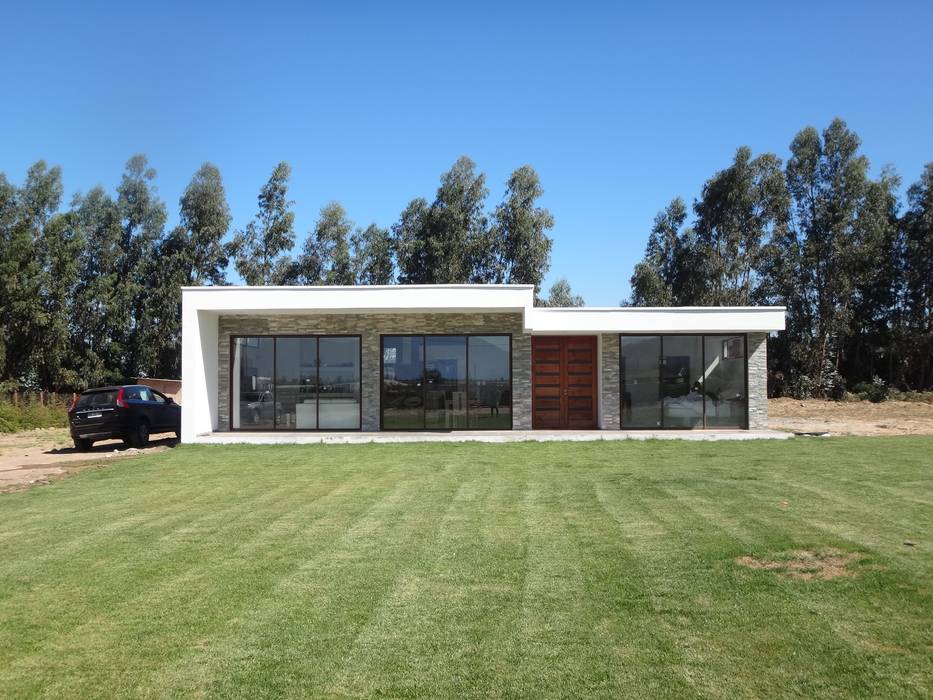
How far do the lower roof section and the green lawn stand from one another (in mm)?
7257

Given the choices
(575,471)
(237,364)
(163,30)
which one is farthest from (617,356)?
(163,30)

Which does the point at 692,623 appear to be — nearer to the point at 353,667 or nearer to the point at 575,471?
the point at 353,667

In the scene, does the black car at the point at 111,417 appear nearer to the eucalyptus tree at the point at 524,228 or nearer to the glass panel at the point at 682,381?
the glass panel at the point at 682,381

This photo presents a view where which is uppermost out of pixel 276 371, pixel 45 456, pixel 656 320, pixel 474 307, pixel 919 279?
pixel 919 279

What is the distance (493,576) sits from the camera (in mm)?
5551

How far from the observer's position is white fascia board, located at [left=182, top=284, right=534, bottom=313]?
16.6 metres

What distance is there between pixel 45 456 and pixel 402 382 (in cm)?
843

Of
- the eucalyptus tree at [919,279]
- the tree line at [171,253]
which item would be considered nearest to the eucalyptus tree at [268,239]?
the tree line at [171,253]


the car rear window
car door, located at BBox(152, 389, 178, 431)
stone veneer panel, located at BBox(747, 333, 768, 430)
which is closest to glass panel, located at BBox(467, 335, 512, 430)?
stone veneer panel, located at BBox(747, 333, 768, 430)

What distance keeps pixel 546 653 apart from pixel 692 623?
1.04 meters

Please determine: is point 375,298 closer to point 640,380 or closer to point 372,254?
point 640,380

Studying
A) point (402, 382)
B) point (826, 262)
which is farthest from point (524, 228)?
point (402, 382)

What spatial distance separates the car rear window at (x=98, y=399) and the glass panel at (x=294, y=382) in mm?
3837

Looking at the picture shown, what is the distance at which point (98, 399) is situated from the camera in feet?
54.5
